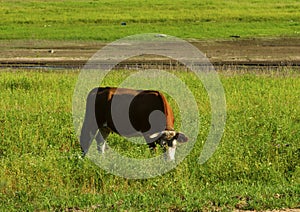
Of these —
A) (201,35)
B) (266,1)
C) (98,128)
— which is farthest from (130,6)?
(98,128)

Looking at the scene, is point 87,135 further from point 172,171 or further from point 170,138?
point 170,138

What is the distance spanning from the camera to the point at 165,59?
28.3m

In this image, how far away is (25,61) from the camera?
27781 mm

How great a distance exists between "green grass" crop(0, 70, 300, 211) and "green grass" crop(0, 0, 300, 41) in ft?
74.2

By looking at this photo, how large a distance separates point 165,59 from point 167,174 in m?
18.7

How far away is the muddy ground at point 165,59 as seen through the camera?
2677 centimetres

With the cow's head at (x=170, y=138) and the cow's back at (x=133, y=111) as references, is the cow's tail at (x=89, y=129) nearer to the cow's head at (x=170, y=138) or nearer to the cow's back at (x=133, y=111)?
the cow's back at (x=133, y=111)

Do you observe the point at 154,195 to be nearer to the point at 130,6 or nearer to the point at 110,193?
the point at 110,193

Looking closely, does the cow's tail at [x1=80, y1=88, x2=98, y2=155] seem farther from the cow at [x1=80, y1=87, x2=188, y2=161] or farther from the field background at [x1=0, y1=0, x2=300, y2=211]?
the field background at [x1=0, y1=0, x2=300, y2=211]

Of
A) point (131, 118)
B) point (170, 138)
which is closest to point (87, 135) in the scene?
point (131, 118)

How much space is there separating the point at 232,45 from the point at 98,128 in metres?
23.1

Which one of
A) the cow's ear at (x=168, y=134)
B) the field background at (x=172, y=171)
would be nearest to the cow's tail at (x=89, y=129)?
the field background at (x=172, y=171)

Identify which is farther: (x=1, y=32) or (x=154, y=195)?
(x=1, y=32)

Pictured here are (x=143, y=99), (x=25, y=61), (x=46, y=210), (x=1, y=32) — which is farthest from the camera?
(x=1, y=32)
